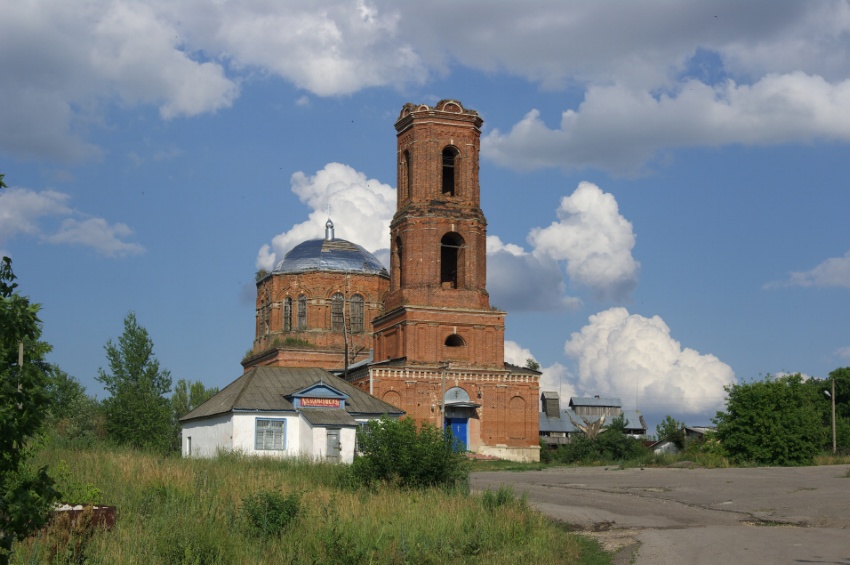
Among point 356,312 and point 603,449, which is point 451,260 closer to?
point 356,312

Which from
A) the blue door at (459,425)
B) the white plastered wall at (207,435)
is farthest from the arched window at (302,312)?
the white plastered wall at (207,435)

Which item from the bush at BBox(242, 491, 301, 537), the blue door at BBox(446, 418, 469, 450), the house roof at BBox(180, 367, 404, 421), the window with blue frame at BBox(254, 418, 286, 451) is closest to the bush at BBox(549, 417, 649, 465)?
the blue door at BBox(446, 418, 469, 450)

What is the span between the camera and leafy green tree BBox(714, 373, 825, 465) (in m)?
35.3

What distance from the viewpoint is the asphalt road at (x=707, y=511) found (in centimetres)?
1511

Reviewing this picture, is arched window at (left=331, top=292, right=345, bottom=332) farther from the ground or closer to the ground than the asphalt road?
farther from the ground

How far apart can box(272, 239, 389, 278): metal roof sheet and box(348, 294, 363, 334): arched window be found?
1688 millimetres

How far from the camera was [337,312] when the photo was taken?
5997 centimetres

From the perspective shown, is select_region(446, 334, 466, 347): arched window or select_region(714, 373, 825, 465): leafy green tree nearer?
select_region(714, 373, 825, 465): leafy green tree

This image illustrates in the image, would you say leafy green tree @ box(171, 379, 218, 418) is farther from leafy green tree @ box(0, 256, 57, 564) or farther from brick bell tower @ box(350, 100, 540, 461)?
leafy green tree @ box(0, 256, 57, 564)

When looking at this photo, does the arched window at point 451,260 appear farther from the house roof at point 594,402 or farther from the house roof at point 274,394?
the house roof at point 594,402

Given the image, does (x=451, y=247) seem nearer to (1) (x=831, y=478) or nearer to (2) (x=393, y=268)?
(2) (x=393, y=268)

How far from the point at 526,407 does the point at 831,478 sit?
2314 centimetres

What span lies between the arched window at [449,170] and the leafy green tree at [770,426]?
1860cm

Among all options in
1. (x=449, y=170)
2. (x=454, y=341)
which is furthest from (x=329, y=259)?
(x=454, y=341)
